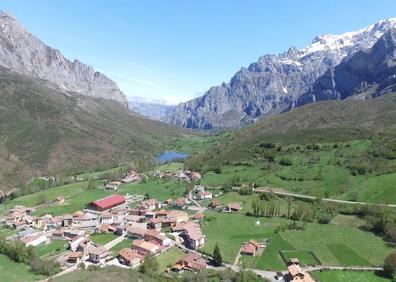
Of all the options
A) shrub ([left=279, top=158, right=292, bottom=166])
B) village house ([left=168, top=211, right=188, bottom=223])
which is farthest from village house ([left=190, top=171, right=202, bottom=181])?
village house ([left=168, top=211, right=188, bottom=223])

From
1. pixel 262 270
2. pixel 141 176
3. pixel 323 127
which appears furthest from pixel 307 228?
pixel 323 127

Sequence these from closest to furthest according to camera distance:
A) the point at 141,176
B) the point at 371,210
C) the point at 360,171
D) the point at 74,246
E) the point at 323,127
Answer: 1. the point at 74,246
2. the point at 371,210
3. the point at 360,171
4. the point at 141,176
5. the point at 323,127

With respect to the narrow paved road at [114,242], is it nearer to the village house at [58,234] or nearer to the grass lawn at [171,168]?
the village house at [58,234]

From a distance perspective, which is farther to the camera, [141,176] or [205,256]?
[141,176]

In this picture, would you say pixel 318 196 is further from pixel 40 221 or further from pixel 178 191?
pixel 40 221

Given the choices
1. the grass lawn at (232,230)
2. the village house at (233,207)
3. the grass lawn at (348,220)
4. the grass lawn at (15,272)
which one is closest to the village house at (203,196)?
the village house at (233,207)

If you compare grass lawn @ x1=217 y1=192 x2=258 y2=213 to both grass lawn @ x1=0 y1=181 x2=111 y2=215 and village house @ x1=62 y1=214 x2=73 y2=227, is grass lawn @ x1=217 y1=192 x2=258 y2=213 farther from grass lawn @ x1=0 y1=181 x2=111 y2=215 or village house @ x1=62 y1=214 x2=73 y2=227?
village house @ x1=62 y1=214 x2=73 y2=227

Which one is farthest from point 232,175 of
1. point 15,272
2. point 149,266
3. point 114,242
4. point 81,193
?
point 15,272
